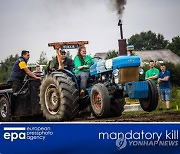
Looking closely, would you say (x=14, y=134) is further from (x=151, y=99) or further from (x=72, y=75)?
(x=151, y=99)

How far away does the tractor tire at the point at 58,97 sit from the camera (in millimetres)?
7926

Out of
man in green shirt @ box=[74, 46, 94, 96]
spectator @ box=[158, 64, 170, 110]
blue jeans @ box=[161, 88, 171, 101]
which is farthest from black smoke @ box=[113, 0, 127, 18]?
blue jeans @ box=[161, 88, 171, 101]

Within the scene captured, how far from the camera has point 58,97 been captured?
815 cm

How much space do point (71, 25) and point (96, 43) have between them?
0.28 m

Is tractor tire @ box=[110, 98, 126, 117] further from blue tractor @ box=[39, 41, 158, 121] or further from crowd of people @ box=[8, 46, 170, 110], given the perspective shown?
crowd of people @ box=[8, 46, 170, 110]

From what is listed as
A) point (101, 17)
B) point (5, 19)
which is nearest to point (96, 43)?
point (101, 17)

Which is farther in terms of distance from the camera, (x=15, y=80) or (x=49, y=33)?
(x=15, y=80)

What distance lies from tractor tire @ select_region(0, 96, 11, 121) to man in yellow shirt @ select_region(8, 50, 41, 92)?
18 centimetres

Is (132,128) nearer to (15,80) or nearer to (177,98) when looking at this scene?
(177,98)

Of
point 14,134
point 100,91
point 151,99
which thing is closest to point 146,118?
point 151,99

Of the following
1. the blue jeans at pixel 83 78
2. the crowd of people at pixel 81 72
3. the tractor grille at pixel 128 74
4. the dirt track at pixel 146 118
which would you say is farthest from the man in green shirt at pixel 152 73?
the blue jeans at pixel 83 78

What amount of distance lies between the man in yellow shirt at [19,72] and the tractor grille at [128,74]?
2.50 ft

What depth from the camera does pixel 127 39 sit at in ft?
24.5

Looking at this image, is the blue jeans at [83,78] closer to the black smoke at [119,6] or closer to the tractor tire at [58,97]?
the tractor tire at [58,97]
